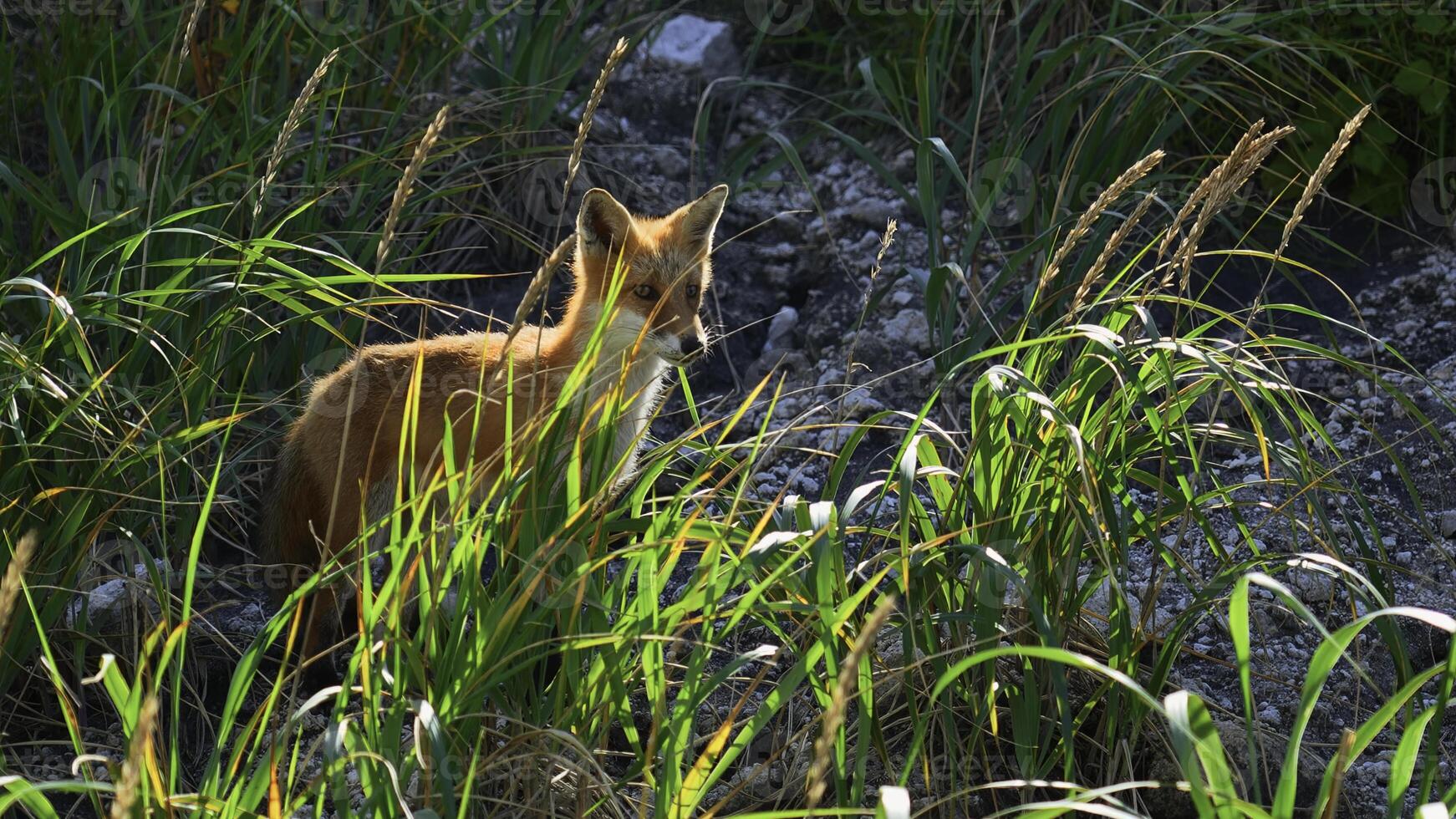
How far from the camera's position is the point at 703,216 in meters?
4.58

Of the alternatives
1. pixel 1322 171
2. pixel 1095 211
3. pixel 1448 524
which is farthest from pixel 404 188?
pixel 1448 524

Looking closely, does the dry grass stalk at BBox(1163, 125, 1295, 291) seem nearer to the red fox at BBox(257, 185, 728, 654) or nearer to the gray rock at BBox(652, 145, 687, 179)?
the red fox at BBox(257, 185, 728, 654)

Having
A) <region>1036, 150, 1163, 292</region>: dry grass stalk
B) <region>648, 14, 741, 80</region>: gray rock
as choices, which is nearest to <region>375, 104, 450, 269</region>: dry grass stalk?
<region>1036, 150, 1163, 292</region>: dry grass stalk

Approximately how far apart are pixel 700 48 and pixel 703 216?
2.46m

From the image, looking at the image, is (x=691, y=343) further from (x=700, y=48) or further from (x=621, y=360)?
(x=700, y=48)

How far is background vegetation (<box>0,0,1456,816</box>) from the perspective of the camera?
92.5 inches

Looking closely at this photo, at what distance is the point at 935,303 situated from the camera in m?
4.07

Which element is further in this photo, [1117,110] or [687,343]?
[1117,110]

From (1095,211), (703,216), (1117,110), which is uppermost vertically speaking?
(1095,211)

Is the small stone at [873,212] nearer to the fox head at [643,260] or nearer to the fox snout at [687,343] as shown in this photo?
the fox head at [643,260]

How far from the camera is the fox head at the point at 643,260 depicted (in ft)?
14.3

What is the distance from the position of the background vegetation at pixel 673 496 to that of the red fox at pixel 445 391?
0.18 meters

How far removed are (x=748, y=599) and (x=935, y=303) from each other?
1.97 meters

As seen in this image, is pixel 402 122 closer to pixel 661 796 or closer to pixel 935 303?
pixel 935 303
